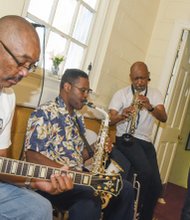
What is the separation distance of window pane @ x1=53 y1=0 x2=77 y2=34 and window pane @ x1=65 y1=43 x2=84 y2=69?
178 millimetres

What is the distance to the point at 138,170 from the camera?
3.04 meters

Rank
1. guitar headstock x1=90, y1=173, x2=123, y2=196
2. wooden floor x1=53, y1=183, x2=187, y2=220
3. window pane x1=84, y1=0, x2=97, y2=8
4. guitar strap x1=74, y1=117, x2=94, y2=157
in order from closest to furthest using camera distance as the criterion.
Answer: guitar headstock x1=90, y1=173, x2=123, y2=196, guitar strap x1=74, y1=117, x2=94, y2=157, window pane x1=84, y1=0, x2=97, y2=8, wooden floor x1=53, y1=183, x2=187, y2=220

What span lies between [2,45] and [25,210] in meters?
0.73

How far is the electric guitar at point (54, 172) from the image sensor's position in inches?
57.6

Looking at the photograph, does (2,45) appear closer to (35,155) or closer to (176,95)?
(35,155)

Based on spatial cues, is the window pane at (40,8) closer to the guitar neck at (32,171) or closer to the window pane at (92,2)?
the window pane at (92,2)

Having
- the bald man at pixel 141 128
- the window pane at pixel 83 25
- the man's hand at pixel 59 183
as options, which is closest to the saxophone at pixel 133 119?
the bald man at pixel 141 128

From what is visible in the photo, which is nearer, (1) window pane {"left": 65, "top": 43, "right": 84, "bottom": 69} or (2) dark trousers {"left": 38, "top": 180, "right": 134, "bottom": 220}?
(2) dark trousers {"left": 38, "top": 180, "right": 134, "bottom": 220}

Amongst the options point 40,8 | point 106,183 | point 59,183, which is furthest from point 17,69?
point 40,8

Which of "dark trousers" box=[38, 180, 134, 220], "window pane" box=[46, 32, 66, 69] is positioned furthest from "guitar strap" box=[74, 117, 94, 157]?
"window pane" box=[46, 32, 66, 69]

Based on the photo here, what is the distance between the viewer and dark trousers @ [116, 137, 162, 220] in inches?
120

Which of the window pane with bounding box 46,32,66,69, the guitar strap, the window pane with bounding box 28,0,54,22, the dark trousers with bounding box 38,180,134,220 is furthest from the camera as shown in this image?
the window pane with bounding box 46,32,66,69

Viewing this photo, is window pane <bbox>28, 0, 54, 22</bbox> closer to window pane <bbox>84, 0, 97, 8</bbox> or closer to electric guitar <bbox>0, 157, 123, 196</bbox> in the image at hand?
window pane <bbox>84, 0, 97, 8</bbox>

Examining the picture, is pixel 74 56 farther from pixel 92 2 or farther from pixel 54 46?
pixel 92 2
